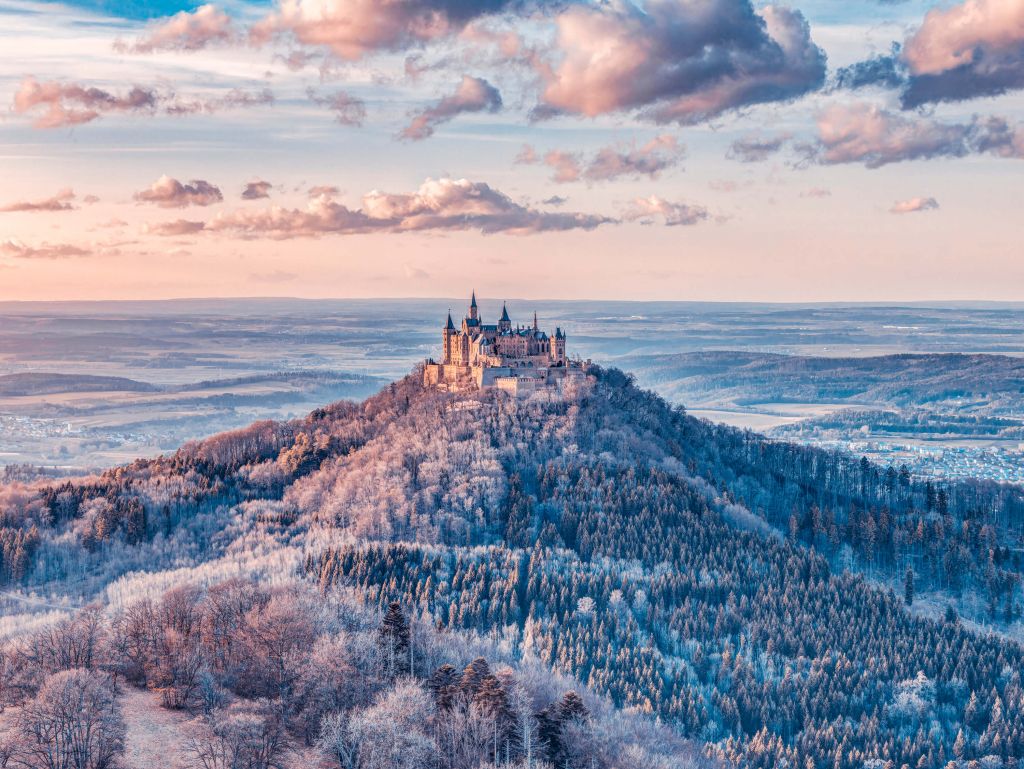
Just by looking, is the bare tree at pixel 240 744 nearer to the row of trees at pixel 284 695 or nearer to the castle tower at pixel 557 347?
the row of trees at pixel 284 695

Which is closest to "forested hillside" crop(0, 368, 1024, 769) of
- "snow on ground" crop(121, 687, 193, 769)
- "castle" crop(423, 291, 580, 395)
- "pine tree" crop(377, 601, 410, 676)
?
"pine tree" crop(377, 601, 410, 676)

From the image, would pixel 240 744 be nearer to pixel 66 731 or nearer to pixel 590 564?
pixel 66 731

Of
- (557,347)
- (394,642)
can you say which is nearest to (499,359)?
(557,347)

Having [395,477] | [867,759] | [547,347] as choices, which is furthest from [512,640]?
Answer: [547,347]

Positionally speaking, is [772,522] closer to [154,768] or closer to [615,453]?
[615,453]

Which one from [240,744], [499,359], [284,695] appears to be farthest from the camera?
[499,359]
